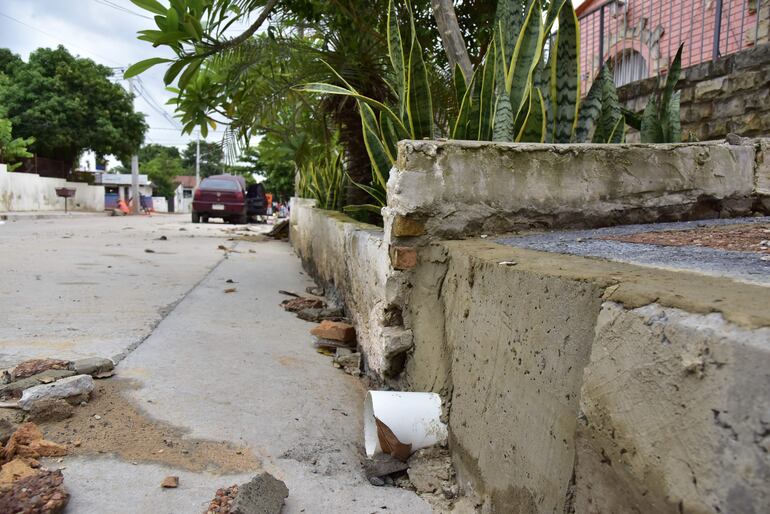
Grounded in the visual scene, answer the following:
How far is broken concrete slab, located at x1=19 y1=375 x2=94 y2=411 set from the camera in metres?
1.98

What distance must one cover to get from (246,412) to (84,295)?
7.82 ft

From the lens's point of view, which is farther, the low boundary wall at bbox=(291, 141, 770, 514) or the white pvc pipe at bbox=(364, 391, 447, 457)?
the white pvc pipe at bbox=(364, 391, 447, 457)

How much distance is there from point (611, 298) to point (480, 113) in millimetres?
2101

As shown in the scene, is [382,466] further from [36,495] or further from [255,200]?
[255,200]

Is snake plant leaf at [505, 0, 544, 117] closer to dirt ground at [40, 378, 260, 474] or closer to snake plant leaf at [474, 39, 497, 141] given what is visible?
snake plant leaf at [474, 39, 497, 141]

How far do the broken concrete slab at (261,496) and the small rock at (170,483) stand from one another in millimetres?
211

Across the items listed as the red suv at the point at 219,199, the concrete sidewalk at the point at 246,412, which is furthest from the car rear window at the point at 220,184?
the concrete sidewalk at the point at 246,412

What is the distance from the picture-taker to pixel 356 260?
318cm

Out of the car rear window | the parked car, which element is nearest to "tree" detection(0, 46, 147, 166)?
the parked car

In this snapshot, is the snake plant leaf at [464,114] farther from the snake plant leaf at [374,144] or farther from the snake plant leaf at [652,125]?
the snake plant leaf at [652,125]

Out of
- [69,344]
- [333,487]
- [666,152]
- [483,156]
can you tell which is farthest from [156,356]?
[666,152]

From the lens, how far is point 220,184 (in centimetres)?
1805

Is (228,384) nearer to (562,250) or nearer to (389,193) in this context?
(389,193)

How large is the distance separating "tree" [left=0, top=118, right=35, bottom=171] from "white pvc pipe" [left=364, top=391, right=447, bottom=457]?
80.6 feet
